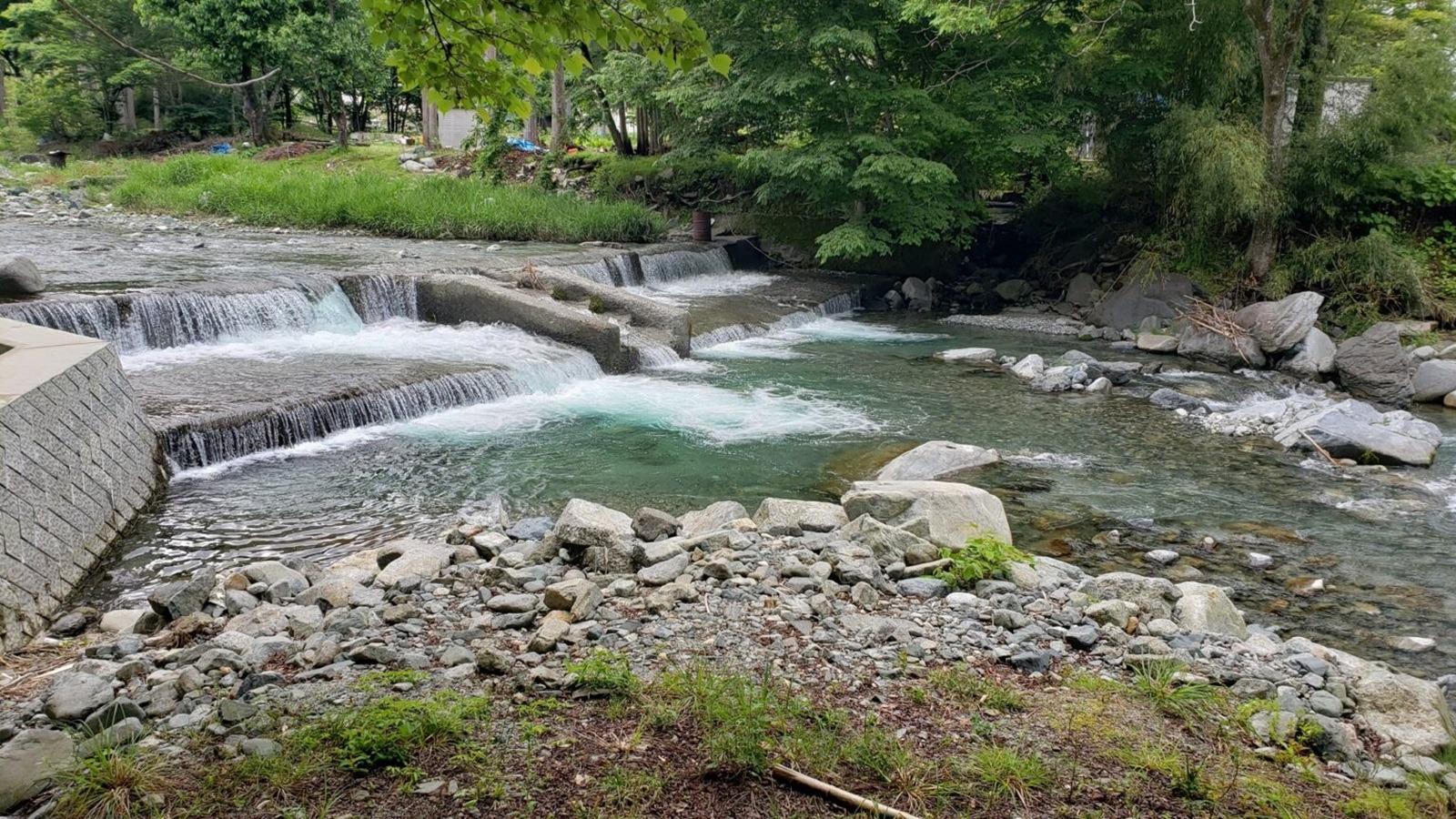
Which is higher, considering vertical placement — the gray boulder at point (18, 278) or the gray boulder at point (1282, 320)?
the gray boulder at point (18, 278)

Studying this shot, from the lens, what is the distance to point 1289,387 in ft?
42.4

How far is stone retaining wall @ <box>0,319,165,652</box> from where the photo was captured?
516 centimetres

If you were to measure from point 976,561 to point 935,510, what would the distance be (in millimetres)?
869

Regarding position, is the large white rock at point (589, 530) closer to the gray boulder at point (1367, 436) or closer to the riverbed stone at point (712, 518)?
the riverbed stone at point (712, 518)

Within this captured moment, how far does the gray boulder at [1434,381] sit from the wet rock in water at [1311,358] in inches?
40.3

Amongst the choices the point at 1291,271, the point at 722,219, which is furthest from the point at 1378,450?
the point at 722,219

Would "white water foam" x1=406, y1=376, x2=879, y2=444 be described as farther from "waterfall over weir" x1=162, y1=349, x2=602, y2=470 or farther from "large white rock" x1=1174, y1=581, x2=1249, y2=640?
"large white rock" x1=1174, y1=581, x2=1249, y2=640

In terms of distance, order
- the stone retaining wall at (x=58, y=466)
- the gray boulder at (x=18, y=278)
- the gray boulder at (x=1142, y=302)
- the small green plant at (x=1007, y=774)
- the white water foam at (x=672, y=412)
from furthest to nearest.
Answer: the gray boulder at (x=1142, y=302) < the gray boulder at (x=18, y=278) < the white water foam at (x=672, y=412) < the stone retaining wall at (x=58, y=466) < the small green plant at (x=1007, y=774)

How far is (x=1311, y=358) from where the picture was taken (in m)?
13.6

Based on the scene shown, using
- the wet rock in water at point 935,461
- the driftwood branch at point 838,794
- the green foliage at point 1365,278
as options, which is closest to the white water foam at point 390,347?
the wet rock in water at point 935,461

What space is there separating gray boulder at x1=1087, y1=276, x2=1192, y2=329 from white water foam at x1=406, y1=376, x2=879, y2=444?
7.34 metres

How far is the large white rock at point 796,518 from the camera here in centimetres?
633

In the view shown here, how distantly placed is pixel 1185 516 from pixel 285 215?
1876 centimetres

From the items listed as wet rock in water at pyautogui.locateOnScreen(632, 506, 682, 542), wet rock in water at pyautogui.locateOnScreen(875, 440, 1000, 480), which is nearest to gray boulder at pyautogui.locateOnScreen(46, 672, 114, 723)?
wet rock in water at pyautogui.locateOnScreen(632, 506, 682, 542)
